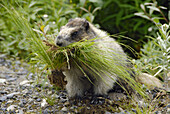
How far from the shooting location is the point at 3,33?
5.70m

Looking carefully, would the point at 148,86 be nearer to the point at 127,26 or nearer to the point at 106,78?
the point at 106,78

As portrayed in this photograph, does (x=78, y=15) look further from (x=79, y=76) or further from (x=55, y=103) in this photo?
(x=55, y=103)

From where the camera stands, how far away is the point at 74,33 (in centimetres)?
312

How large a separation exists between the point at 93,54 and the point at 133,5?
148 inches

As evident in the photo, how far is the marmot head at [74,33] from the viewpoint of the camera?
9.60 ft

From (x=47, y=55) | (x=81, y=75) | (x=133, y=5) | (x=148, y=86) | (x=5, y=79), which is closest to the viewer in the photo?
(x=47, y=55)

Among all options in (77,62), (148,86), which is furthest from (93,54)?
(148,86)

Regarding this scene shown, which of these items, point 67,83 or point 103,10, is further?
point 103,10

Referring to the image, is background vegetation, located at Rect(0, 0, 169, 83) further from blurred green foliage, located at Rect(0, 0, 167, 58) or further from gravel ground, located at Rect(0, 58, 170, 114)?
gravel ground, located at Rect(0, 58, 170, 114)

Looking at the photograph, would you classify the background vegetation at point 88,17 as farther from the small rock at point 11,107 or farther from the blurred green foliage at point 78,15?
the small rock at point 11,107

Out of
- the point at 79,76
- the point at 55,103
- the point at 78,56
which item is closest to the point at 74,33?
the point at 78,56

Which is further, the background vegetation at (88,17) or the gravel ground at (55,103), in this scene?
the background vegetation at (88,17)

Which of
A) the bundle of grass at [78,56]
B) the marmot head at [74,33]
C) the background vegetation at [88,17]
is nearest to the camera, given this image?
the bundle of grass at [78,56]

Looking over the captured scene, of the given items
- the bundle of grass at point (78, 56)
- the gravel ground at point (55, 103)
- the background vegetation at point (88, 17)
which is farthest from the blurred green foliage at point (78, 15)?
the bundle of grass at point (78, 56)
